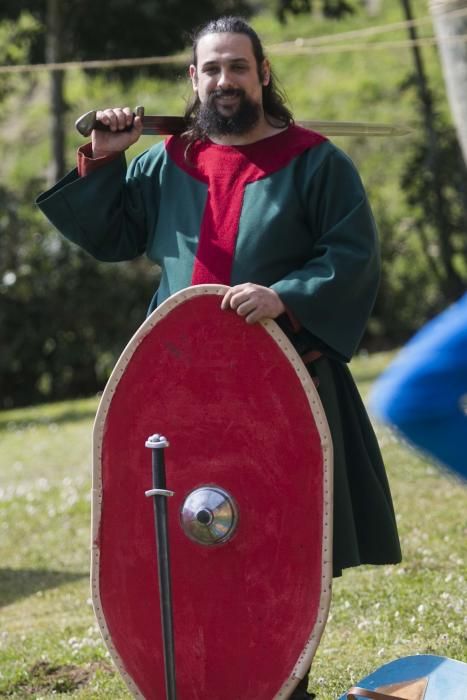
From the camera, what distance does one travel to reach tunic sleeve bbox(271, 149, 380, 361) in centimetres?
342

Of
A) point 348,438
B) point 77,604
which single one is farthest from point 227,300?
point 77,604

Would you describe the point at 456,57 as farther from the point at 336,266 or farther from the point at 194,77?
the point at 336,266

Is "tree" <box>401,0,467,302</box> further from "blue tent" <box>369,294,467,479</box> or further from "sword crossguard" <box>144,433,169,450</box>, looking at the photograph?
"blue tent" <box>369,294,467,479</box>

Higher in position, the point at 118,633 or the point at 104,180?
the point at 104,180

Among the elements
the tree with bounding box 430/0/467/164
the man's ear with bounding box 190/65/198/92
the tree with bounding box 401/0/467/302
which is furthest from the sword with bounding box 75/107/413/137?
the tree with bounding box 401/0/467/302

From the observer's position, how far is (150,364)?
348 cm

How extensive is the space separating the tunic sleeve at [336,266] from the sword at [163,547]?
493 millimetres

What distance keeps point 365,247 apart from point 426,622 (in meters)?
1.71

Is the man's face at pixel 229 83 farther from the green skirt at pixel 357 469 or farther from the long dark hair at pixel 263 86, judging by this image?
the green skirt at pixel 357 469

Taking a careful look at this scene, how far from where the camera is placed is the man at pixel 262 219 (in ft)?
11.4

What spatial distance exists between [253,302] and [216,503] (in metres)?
0.51

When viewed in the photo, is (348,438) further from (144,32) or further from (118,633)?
(144,32)

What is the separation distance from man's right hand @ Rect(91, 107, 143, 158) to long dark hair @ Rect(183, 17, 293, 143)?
158mm

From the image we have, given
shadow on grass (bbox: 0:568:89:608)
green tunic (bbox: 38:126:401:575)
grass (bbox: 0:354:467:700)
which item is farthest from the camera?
shadow on grass (bbox: 0:568:89:608)
